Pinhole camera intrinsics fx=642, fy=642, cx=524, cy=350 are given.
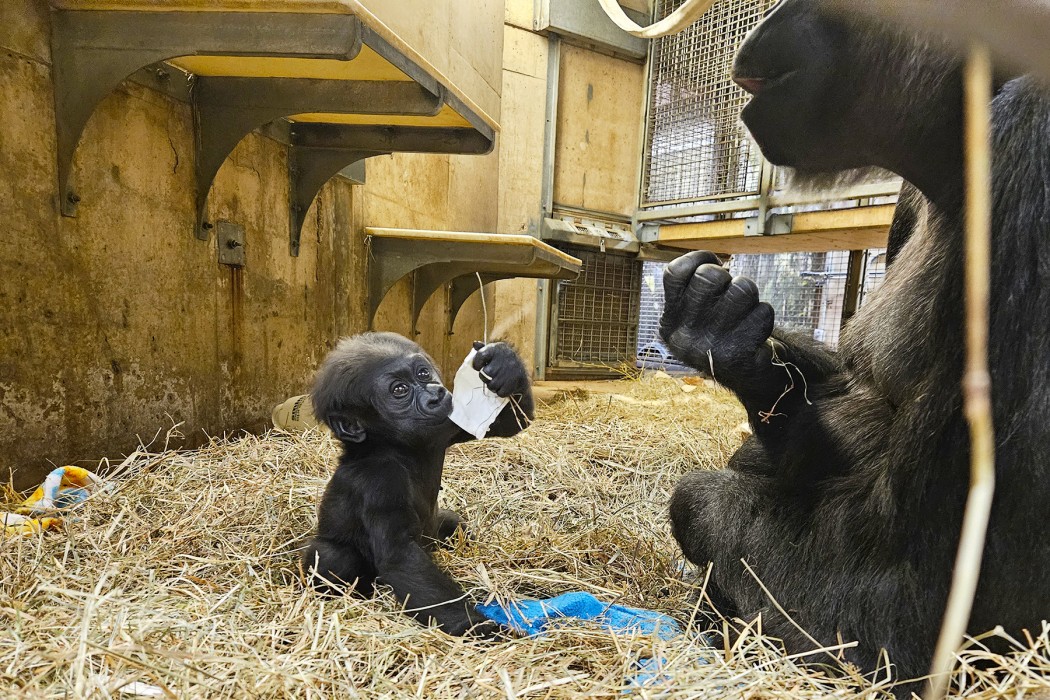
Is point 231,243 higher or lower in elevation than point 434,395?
higher

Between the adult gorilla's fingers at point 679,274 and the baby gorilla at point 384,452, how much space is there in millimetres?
527

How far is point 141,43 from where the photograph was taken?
1780 millimetres

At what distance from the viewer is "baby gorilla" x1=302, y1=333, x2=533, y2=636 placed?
5.01 feet

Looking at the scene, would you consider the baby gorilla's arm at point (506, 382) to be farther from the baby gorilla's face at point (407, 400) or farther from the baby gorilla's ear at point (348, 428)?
the baby gorilla's ear at point (348, 428)

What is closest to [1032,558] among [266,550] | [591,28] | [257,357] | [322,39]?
[266,550]

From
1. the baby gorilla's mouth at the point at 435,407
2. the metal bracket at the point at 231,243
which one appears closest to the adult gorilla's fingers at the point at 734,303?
the baby gorilla's mouth at the point at 435,407

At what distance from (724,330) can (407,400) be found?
82 centimetres

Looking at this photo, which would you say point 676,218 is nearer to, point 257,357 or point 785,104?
point 257,357

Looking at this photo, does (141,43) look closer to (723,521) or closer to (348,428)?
(348,428)

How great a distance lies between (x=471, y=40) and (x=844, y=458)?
99.1 inches

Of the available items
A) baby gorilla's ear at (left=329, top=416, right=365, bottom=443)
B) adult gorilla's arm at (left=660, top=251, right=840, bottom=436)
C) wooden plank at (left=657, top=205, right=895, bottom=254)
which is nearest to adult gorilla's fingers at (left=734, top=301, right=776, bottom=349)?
adult gorilla's arm at (left=660, top=251, right=840, bottom=436)

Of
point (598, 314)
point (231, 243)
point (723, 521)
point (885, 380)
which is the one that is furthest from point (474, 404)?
point (598, 314)

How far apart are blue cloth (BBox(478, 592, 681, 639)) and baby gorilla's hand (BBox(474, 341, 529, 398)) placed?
511mm

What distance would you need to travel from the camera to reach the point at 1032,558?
0.97m
